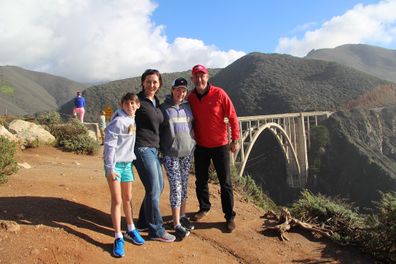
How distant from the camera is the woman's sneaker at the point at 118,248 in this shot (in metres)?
3.44

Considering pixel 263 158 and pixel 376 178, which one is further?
pixel 263 158

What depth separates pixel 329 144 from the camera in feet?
147

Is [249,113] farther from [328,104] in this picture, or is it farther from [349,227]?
[349,227]

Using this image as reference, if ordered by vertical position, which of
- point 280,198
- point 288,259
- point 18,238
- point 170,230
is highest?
point 18,238

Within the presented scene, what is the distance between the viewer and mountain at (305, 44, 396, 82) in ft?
403

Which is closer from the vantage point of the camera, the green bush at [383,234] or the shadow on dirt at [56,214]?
the shadow on dirt at [56,214]

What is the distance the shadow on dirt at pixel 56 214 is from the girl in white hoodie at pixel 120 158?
0.27m

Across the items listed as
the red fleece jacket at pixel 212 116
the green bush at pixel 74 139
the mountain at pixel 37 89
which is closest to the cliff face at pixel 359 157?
the green bush at pixel 74 139

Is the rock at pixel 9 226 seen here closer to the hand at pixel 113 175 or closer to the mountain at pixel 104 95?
the hand at pixel 113 175

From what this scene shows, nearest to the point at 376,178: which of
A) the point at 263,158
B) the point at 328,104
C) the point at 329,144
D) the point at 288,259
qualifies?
the point at 329,144

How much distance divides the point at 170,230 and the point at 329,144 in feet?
142

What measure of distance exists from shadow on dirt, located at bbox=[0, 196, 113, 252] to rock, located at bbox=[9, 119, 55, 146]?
4657mm

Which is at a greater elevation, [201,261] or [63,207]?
[63,207]

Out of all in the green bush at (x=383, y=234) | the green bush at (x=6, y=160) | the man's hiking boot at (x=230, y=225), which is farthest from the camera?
the green bush at (x=6, y=160)
